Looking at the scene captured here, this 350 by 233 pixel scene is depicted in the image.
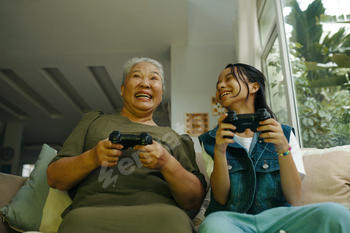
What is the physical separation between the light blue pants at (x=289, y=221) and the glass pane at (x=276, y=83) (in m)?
1.92

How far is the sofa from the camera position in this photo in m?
1.17

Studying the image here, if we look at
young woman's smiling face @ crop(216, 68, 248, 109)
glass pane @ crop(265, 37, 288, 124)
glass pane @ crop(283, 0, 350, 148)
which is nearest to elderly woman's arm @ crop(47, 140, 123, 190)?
young woman's smiling face @ crop(216, 68, 248, 109)

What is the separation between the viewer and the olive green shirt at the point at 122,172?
3.51 feet

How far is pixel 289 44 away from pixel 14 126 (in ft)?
22.5

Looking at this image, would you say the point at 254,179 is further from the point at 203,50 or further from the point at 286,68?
the point at 203,50

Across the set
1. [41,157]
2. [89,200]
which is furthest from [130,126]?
[41,157]

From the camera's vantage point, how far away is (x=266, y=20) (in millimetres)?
3297

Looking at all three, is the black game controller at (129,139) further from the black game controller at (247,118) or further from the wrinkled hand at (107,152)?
the black game controller at (247,118)

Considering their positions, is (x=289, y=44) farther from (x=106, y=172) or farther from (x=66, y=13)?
(x=66, y=13)

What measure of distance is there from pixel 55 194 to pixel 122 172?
1.33 feet

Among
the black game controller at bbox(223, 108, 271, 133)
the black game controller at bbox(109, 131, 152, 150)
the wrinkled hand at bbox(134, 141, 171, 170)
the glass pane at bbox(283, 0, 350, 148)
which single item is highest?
the glass pane at bbox(283, 0, 350, 148)

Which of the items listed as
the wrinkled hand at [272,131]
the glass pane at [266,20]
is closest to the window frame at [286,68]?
the glass pane at [266,20]

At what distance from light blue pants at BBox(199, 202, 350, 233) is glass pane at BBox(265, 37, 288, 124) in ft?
6.30

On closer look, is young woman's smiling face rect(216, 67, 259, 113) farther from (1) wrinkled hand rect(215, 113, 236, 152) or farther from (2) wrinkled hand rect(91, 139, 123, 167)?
(2) wrinkled hand rect(91, 139, 123, 167)
